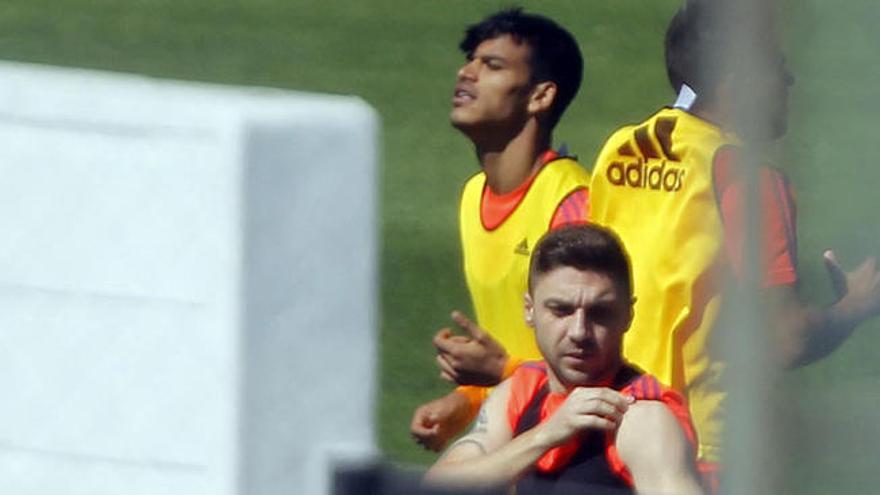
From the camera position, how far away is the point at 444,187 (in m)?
7.88

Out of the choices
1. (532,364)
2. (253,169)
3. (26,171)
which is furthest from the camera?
(532,364)

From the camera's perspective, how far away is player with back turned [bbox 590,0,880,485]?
1.25 metres

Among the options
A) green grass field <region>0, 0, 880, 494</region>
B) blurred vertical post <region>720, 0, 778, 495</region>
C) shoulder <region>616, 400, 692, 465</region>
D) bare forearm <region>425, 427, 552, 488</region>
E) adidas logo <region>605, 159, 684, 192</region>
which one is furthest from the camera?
green grass field <region>0, 0, 880, 494</region>

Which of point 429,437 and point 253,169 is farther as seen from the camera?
point 429,437

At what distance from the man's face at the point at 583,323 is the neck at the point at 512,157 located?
29.5 inches

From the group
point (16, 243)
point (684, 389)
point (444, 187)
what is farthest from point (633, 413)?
point (444, 187)

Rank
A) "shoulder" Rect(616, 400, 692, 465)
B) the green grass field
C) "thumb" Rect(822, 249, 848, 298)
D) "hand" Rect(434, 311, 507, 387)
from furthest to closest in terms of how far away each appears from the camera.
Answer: the green grass field, "hand" Rect(434, 311, 507, 387), "shoulder" Rect(616, 400, 692, 465), "thumb" Rect(822, 249, 848, 298)

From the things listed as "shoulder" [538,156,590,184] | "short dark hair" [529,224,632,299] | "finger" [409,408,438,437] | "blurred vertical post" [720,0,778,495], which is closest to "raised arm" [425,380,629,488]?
"short dark hair" [529,224,632,299]

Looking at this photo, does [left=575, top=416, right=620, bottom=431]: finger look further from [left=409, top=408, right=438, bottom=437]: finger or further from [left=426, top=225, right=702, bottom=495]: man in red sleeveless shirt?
[left=409, top=408, right=438, bottom=437]: finger

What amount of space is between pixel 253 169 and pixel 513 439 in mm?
1402

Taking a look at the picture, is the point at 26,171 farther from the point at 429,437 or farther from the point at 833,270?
the point at 429,437

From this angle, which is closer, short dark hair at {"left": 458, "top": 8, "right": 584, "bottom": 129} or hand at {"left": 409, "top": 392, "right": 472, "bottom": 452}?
hand at {"left": 409, "top": 392, "right": 472, "bottom": 452}

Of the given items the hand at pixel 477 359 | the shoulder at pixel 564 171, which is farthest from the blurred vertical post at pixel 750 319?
the shoulder at pixel 564 171

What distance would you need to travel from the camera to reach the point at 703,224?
3.03 metres
